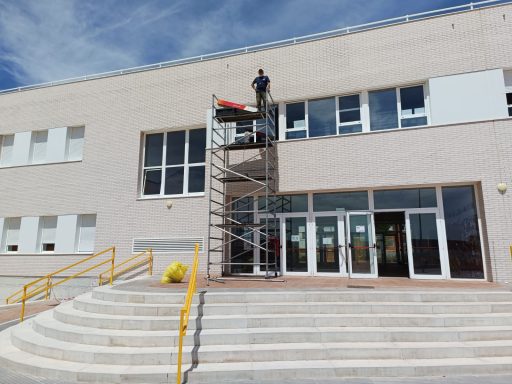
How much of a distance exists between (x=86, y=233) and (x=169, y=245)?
3.82 m

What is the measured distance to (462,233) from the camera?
10.4 metres

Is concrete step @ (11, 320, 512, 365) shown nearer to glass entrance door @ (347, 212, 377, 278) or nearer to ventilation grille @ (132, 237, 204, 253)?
glass entrance door @ (347, 212, 377, 278)

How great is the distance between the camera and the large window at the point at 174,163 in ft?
43.1

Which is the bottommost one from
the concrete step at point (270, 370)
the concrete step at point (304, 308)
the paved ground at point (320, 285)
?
the concrete step at point (270, 370)

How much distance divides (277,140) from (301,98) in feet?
5.59

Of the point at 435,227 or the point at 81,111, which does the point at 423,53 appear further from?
the point at 81,111

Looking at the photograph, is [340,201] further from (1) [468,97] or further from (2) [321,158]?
(1) [468,97]

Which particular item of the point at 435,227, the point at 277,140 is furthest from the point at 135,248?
the point at 435,227

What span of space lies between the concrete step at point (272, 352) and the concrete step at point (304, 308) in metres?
0.88

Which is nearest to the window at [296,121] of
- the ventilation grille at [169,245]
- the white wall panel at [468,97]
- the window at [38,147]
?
the white wall panel at [468,97]

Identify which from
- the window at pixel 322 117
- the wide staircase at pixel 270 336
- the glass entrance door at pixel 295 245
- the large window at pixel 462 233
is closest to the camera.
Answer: the wide staircase at pixel 270 336

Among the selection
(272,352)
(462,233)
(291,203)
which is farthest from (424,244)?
(272,352)

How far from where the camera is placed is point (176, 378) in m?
4.95

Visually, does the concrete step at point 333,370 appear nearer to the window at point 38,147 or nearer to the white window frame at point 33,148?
the white window frame at point 33,148
